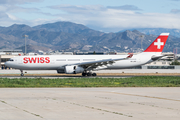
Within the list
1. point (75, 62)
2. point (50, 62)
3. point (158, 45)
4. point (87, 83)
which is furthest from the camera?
point (158, 45)

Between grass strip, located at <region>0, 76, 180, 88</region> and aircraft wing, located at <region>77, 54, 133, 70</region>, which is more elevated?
aircraft wing, located at <region>77, 54, 133, 70</region>

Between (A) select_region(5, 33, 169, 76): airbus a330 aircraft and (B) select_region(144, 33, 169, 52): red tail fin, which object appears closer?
(A) select_region(5, 33, 169, 76): airbus a330 aircraft

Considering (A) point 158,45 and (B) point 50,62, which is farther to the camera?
(A) point 158,45

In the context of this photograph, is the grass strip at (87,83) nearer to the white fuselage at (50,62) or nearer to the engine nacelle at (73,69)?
the engine nacelle at (73,69)

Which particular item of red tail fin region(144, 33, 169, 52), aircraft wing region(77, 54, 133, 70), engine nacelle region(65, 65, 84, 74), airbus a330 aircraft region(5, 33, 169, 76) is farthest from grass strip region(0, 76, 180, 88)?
red tail fin region(144, 33, 169, 52)

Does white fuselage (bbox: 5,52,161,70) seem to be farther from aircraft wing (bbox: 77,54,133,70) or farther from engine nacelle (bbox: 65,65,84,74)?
engine nacelle (bbox: 65,65,84,74)

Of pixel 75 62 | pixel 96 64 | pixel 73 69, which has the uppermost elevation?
pixel 75 62
